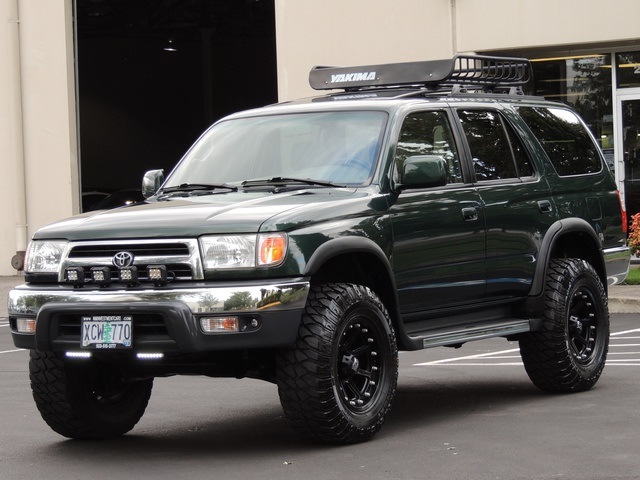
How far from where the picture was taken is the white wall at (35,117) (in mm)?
24484

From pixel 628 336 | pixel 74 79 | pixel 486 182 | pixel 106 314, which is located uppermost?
pixel 74 79

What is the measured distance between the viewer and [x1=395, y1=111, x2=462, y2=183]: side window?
8.55 metres

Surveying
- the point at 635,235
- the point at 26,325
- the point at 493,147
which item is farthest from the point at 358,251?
the point at 635,235

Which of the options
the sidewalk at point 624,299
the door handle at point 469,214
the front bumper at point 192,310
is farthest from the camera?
the sidewalk at point 624,299

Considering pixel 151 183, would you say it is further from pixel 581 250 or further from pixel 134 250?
pixel 581 250

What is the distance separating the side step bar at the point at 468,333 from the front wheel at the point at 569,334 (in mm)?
224

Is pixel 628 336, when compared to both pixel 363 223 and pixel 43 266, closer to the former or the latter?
pixel 363 223

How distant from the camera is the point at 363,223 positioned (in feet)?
25.7

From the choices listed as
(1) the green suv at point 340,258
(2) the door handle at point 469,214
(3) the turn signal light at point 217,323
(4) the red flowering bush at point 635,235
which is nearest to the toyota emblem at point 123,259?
(1) the green suv at point 340,258

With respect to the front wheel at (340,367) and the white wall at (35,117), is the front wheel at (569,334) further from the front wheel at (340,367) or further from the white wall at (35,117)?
the white wall at (35,117)

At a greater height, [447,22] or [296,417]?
[447,22]

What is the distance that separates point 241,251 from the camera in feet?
23.7

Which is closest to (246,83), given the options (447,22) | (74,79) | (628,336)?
(74,79)

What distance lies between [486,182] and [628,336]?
4603mm
